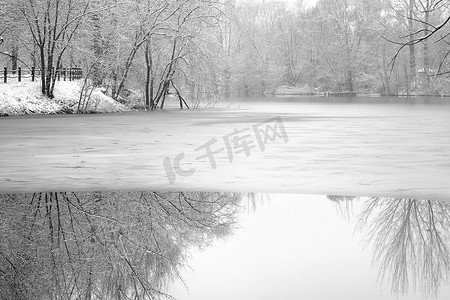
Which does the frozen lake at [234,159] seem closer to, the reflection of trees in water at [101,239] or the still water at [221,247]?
the still water at [221,247]

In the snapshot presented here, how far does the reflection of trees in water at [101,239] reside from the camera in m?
5.00

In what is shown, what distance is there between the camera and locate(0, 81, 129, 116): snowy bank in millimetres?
35469

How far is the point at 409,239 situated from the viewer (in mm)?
6738

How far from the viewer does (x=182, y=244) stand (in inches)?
257

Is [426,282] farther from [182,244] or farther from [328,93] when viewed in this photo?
[328,93]

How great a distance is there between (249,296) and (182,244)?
184 centimetres

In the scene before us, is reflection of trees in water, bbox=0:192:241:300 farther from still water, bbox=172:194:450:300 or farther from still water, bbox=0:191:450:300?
still water, bbox=172:194:450:300

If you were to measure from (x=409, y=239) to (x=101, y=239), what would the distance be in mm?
2911
